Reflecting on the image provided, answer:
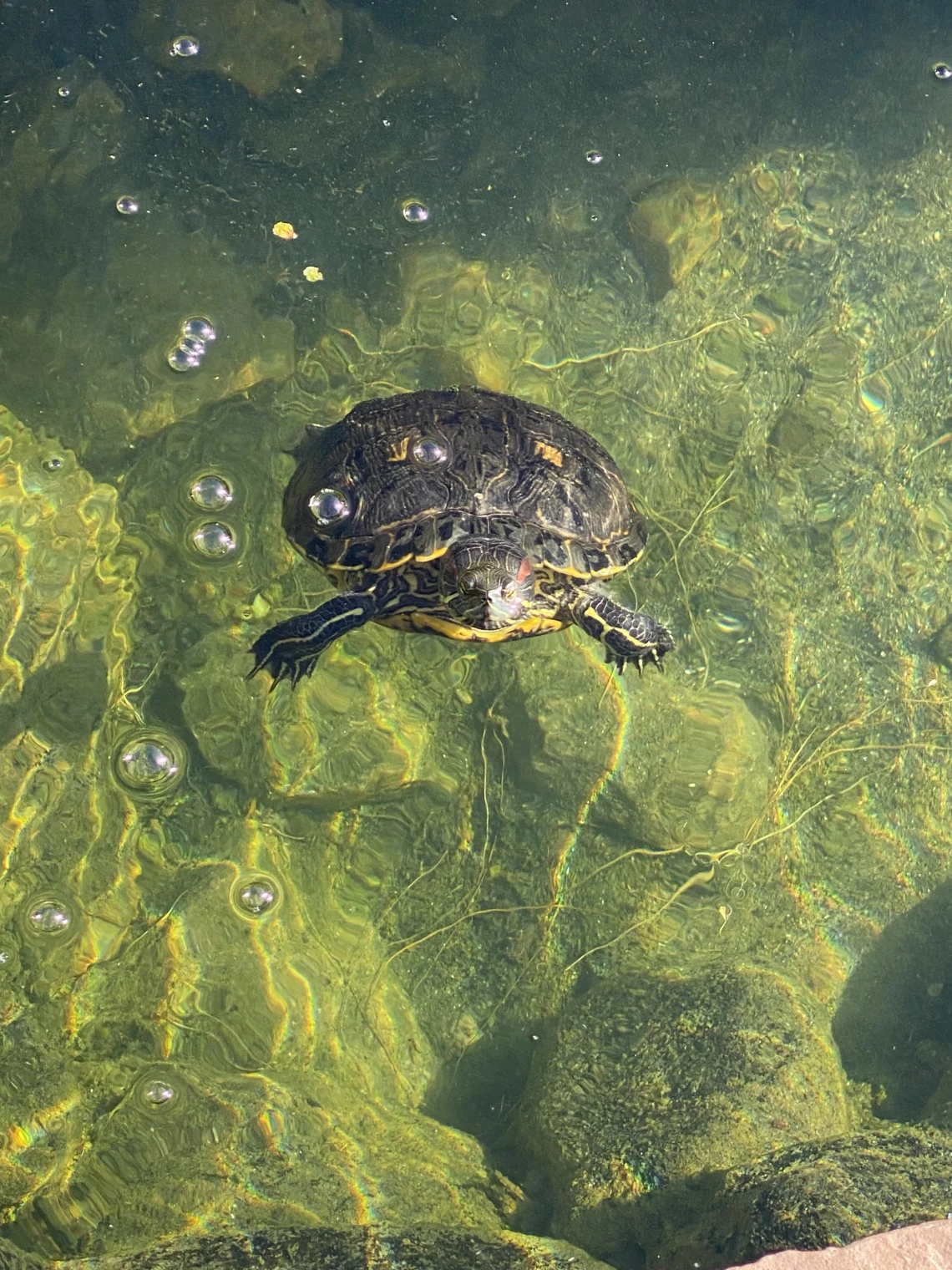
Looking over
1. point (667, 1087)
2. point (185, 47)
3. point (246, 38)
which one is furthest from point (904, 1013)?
point (185, 47)

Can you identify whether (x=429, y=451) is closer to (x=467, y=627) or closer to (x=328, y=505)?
A: (x=328, y=505)

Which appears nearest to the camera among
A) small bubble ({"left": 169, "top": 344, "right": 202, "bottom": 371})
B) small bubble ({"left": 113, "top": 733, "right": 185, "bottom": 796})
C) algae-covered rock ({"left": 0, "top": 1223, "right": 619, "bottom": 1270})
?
algae-covered rock ({"left": 0, "top": 1223, "right": 619, "bottom": 1270})

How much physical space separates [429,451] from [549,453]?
0.48 m

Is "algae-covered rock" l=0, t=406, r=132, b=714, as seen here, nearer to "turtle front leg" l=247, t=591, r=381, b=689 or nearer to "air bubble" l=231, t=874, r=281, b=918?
"turtle front leg" l=247, t=591, r=381, b=689

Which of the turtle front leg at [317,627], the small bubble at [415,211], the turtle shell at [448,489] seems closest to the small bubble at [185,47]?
the small bubble at [415,211]

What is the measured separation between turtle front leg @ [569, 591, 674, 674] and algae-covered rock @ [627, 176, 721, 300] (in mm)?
2063

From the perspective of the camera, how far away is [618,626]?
12.6ft

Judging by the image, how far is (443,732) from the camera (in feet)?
13.9

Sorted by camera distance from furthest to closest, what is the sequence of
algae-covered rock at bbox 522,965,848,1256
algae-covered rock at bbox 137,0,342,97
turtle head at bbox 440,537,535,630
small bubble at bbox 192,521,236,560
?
algae-covered rock at bbox 137,0,342,97, small bubble at bbox 192,521,236,560, turtle head at bbox 440,537,535,630, algae-covered rock at bbox 522,965,848,1256

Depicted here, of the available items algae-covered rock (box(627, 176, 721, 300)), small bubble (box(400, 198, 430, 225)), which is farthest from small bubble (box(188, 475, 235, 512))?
algae-covered rock (box(627, 176, 721, 300))

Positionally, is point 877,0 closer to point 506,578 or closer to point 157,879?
point 506,578

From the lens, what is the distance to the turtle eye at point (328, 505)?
3725mm

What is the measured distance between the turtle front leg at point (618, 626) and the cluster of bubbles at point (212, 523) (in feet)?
5.30

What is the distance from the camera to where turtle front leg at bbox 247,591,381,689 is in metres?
3.74
